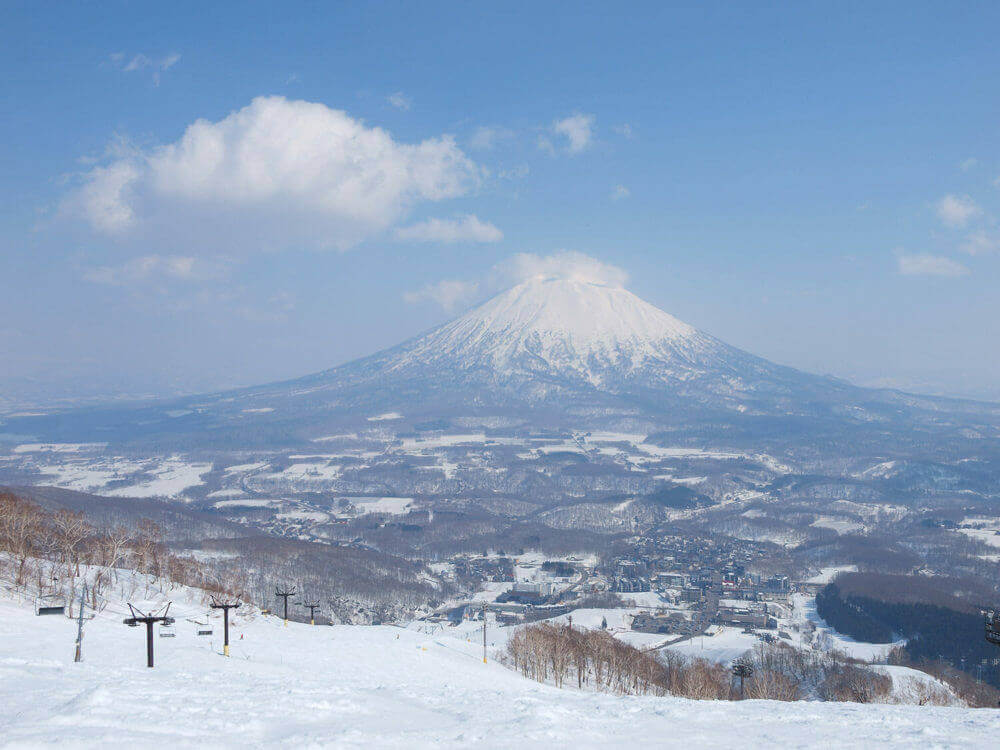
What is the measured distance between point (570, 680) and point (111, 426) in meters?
198

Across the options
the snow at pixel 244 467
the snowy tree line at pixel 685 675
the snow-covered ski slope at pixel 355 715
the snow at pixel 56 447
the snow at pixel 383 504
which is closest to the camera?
the snow-covered ski slope at pixel 355 715

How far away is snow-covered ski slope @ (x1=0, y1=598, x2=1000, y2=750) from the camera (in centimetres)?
1179

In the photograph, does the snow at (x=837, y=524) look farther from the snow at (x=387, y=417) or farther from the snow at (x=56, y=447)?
the snow at (x=56, y=447)

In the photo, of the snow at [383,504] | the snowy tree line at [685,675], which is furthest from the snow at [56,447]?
the snowy tree line at [685,675]

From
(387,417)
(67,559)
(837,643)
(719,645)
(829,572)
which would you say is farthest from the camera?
(387,417)

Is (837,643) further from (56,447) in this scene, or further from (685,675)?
(56,447)

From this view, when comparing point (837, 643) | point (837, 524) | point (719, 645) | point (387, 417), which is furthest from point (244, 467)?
point (837, 643)

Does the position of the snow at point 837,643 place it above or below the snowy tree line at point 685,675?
below

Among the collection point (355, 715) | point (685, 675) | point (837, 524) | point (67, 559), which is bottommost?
point (837, 524)

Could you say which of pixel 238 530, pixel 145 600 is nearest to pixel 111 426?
pixel 238 530

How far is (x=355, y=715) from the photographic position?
46.9 ft

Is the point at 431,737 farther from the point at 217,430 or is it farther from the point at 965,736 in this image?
the point at 217,430

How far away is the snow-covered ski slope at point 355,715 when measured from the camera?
1179cm

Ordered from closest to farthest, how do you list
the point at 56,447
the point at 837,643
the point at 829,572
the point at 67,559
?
the point at 67,559, the point at 837,643, the point at 829,572, the point at 56,447
